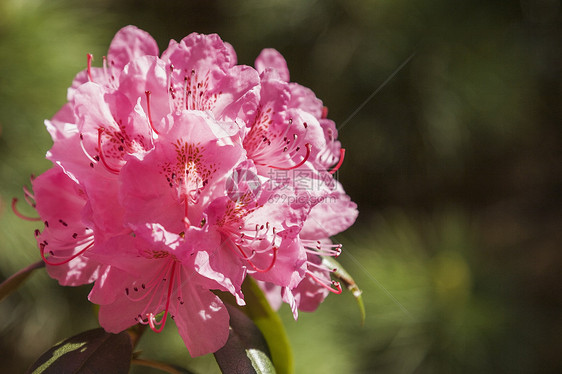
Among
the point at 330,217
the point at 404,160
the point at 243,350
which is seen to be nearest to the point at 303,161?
the point at 330,217

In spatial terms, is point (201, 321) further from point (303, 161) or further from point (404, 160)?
point (404, 160)

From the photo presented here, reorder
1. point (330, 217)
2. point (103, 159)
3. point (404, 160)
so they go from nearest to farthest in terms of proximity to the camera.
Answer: point (103, 159) → point (330, 217) → point (404, 160)

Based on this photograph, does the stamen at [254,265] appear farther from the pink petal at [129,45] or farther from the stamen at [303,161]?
the pink petal at [129,45]

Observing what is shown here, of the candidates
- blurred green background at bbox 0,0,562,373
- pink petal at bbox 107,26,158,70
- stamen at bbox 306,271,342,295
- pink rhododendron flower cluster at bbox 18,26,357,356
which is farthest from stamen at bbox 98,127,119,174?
blurred green background at bbox 0,0,562,373

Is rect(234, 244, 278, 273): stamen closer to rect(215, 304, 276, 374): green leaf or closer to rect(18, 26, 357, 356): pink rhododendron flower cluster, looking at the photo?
rect(18, 26, 357, 356): pink rhododendron flower cluster

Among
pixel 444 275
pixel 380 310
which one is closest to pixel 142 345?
pixel 380 310
